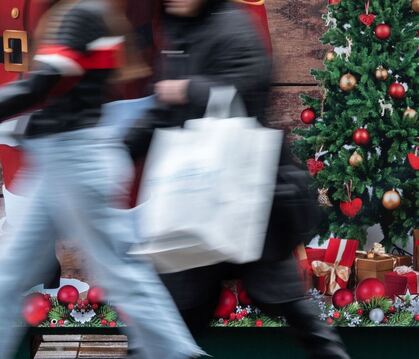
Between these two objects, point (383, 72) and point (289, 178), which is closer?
point (289, 178)

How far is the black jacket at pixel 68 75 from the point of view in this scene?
313 cm

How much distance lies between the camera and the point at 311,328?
3.34m

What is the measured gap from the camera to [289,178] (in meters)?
3.26

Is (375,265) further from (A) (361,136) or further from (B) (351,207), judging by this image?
(A) (361,136)

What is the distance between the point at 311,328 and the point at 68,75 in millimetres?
1160

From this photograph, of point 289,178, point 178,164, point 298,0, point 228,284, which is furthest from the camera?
point 298,0

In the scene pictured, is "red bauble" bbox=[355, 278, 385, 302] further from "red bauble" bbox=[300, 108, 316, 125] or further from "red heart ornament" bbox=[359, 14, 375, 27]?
"red heart ornament" bbox=[359, 14, 375, 27]

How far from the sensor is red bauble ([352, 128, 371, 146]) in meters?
5.21

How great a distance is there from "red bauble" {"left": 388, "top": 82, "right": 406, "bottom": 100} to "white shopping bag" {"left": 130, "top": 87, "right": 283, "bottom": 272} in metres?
2.18

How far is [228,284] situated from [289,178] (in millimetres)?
1977

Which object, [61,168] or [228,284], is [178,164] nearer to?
[61,168]

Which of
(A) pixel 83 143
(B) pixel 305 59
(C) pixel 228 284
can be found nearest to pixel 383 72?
(B) pixel 305 59

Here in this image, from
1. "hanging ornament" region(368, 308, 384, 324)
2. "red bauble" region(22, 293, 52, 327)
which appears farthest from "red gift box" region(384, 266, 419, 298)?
"red bauble" region(22, 293, 52, 327)

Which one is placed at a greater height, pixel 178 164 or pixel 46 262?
pixel 178 164
